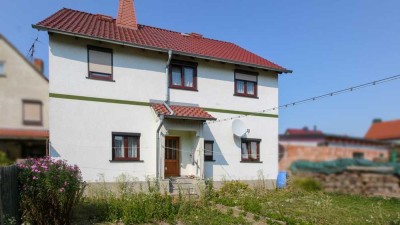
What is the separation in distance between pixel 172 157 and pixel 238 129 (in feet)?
10.9

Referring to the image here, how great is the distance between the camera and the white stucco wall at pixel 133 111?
1148 centimetres

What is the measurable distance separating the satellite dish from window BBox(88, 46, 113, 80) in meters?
5.92

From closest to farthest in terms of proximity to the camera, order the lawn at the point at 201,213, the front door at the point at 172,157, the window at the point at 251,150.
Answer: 1. the lawn at the point at 201,213
2. the front door at the point at 172,157
3. the window at the point at 251,150

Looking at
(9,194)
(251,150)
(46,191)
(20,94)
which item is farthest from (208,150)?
(20,94)

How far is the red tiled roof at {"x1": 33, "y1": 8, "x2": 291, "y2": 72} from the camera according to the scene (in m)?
12.1

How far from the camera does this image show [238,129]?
14.4 m

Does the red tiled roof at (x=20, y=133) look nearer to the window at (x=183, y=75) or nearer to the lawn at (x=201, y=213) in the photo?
the lawn at (x=201, y=213)

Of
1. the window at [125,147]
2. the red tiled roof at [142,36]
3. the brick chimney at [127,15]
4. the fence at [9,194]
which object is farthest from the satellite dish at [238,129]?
the fence at [9,194]

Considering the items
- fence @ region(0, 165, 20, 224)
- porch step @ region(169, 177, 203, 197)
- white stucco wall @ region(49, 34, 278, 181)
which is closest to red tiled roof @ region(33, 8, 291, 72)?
white stucco wall @ region(49, 34, 278, 181)

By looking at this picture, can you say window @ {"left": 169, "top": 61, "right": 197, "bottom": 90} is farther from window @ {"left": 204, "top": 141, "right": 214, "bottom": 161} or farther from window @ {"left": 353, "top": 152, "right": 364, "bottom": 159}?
window @ {"left": 353, "top": 152, "right": 364, "bottom": 159}

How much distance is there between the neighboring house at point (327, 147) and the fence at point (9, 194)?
5.87m

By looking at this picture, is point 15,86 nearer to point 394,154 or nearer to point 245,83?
point 394,154

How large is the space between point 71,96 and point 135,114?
255 centimetres

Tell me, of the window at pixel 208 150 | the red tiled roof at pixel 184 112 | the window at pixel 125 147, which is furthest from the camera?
the window at pixel 208 150
